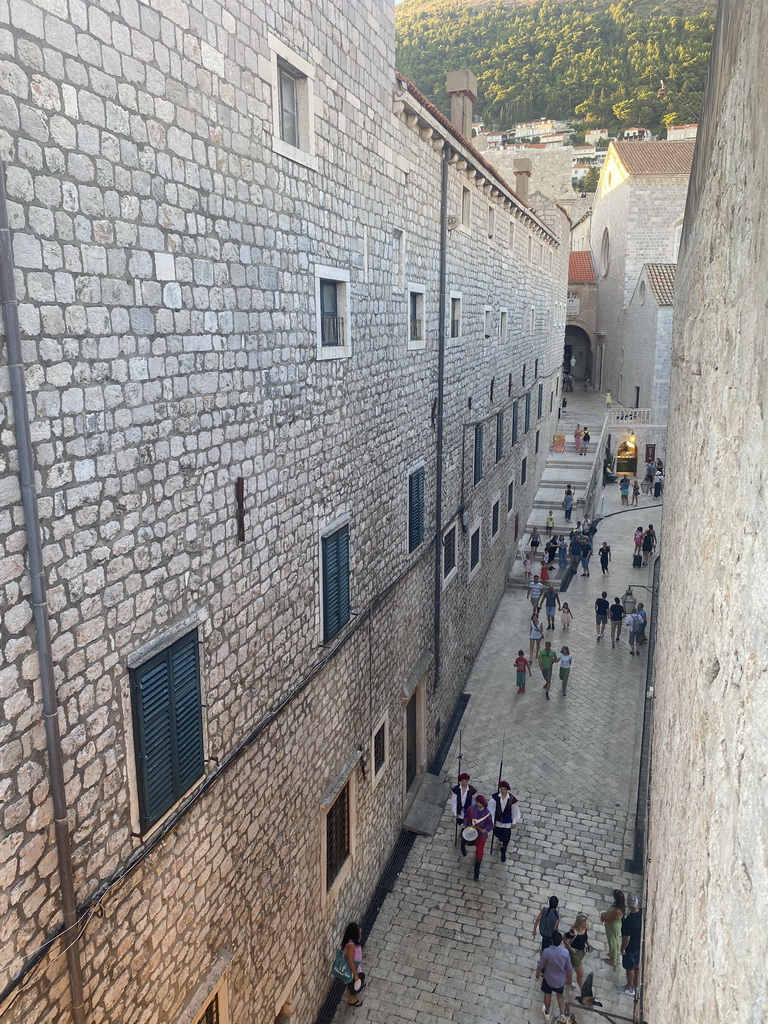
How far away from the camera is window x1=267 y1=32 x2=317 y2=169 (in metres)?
6.78

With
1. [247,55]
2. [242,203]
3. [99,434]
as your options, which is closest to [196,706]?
[99,434]

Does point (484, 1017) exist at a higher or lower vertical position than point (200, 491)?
lower

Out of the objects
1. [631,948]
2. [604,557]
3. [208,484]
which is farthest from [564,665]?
[208,484]

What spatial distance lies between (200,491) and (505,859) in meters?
8.49

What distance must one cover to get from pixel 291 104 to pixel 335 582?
5169 millimetres

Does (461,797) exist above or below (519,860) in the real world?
above

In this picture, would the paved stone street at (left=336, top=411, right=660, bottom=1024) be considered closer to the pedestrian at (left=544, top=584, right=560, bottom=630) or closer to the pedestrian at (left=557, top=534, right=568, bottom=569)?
the pedestrian at (left=544, top=584, right=560, bottom=630)

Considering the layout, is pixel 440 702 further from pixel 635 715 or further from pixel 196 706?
pixel 196 706

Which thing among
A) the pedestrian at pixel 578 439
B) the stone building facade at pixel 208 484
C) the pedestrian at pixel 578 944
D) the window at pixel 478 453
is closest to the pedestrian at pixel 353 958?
the stone building facade at pixel 208 484

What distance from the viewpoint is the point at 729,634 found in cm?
229

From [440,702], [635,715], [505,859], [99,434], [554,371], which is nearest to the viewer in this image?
[99,434]

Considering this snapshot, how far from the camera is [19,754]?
431cm

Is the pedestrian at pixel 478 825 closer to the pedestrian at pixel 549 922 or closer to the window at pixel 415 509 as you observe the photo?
the pedestrian at pixel 549 922

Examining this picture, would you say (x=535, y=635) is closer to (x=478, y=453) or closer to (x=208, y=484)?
(x=478, y=453)
